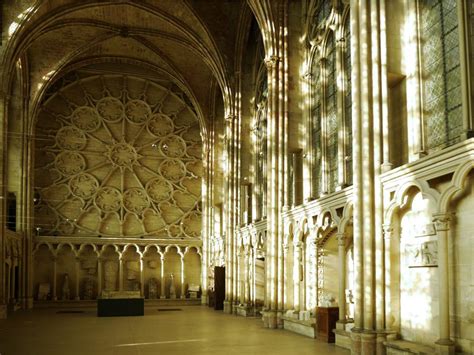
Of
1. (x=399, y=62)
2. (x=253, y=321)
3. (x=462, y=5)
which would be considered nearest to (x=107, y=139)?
(x=253, y=321)

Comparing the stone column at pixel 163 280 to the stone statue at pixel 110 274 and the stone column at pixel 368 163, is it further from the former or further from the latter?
the stone column at pixel 368 163

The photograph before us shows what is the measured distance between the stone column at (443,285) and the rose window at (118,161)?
2236 cm

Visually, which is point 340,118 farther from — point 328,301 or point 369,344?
point 369,344

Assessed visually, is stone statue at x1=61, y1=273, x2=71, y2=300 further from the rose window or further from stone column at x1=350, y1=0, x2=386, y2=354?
stone column at x1=350, y1=0, x2=386, y2=354

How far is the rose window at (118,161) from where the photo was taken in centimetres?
2944

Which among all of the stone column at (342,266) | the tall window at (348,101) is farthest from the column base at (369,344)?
the tall window at (348,101)

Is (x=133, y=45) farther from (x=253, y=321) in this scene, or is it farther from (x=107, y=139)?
(x=253, y=321)

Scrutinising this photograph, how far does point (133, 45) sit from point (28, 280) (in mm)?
12597

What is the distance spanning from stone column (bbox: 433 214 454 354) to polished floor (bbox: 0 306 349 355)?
118 inches

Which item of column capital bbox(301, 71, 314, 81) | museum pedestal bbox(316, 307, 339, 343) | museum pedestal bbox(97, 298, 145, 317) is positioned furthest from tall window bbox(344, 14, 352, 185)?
museum pedestal bbox(97, 298, 145, 317)

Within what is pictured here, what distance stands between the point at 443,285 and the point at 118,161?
23641 millimetres

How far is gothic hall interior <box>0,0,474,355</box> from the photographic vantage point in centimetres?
1018

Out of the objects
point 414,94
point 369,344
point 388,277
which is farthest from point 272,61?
point 369,344

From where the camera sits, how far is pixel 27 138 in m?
27.0
